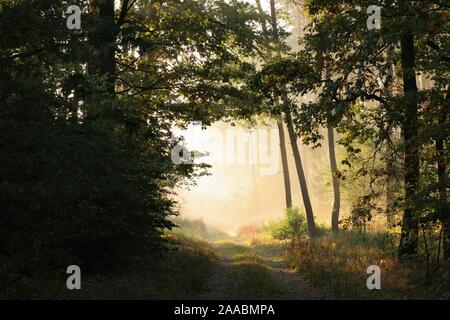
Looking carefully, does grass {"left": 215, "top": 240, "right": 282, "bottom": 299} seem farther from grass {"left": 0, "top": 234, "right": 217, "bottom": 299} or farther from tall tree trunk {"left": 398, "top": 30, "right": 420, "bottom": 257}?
tall tree trunk {"left": 398, "top": 30, "right": 420, "bottom": 257}

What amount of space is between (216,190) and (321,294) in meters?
114

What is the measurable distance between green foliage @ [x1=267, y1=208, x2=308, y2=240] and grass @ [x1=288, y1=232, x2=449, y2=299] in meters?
7.29

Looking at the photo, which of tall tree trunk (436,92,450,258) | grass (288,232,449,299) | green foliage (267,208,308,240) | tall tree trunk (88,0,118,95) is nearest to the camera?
tall tree trunk (436,92,450,258)

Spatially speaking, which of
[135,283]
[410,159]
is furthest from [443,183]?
[135,283]

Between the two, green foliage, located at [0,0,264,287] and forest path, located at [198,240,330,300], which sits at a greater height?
green foliage, located at [0,0,264,287]

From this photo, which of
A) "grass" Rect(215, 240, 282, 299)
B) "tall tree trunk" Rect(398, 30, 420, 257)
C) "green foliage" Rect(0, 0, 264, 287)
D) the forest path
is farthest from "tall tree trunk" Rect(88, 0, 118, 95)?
"tall tree trunk" Rect(398, 30, 420, 257)

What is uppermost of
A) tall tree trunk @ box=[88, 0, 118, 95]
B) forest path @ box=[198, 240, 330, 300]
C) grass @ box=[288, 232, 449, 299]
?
tall tree trunk @ box=[88, 0, 118, 95]

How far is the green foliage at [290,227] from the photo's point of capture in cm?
2727

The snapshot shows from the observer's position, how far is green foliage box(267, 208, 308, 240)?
2727 centimetres

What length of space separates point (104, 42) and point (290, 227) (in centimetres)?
1909

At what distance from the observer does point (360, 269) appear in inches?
530

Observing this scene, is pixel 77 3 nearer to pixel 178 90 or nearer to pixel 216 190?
pixel 178 90

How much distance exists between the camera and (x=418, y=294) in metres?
10.5

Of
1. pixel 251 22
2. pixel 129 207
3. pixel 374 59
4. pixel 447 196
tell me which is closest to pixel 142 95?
pixel 251 22
